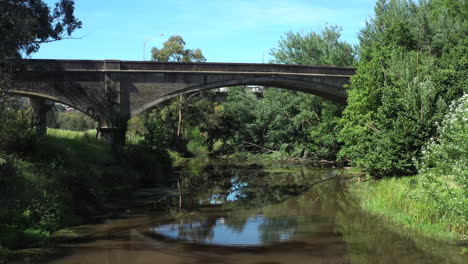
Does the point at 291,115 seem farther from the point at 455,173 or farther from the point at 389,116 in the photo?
the point at 455,173

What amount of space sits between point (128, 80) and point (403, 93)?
650 inches

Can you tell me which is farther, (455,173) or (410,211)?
(410,211)

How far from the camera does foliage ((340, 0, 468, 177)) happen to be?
16422mm

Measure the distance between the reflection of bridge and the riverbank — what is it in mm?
12518

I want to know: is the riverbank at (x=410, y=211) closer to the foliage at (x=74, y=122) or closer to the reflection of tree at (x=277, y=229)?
the reflection of tree at (x=277, y=229)

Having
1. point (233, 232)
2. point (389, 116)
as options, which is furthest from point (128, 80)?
point (233, 232)

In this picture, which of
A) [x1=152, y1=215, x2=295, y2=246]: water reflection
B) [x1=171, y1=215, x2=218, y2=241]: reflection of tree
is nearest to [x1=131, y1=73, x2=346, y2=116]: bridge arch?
[x1=171, y1=215, x2=218, y2=241]: reflection of tree

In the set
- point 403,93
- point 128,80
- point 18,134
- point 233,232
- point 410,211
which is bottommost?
point 233,232

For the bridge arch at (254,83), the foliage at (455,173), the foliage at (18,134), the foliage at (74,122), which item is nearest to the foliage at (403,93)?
the foliage at (455,173)

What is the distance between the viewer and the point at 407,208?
14117 millimetres

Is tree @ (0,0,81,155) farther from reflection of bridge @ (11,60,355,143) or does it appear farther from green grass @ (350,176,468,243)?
green grass @ (350,176,468,243)

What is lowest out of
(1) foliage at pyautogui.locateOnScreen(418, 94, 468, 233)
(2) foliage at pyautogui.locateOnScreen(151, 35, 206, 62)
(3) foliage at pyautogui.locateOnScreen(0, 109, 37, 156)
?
(1) foliage at pyautogui.locateOnScreen(418, 94, 468, 233)

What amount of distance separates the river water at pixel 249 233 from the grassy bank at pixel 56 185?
0.90 metres

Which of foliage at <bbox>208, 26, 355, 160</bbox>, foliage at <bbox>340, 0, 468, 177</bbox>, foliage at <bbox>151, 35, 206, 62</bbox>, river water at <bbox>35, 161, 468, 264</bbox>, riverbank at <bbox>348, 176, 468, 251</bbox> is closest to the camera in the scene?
river water at <bbox>35, 161, 468, 264</bbox>
